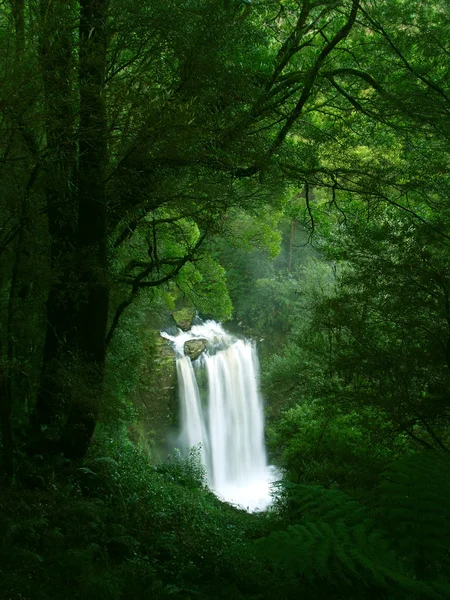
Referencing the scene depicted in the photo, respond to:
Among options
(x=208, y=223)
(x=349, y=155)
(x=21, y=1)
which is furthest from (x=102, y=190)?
(x=349, y=155)

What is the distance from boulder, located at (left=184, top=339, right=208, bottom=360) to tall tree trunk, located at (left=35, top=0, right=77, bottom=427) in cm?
1306

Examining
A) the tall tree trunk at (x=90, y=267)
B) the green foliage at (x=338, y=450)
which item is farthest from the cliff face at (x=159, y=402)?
the tall tree trunk at (x=90, y=267)

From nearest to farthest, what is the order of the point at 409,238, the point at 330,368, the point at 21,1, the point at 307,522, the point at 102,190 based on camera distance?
the point at 307,522 → the point at 21,1 → the point at 102,190 → the point at 409,238 → the point at 330,368

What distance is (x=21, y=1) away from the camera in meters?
3.65

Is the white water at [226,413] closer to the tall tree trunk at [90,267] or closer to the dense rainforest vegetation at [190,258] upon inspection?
the dense rainforest vegetation at [190,258]

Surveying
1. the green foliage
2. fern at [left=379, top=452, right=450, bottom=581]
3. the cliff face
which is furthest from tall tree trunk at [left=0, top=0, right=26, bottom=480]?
the cliff face

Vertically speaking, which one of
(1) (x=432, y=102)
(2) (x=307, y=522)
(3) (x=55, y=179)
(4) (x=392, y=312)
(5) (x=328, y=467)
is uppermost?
(1) (x=432, y=102)

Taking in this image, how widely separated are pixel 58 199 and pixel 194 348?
14170 millimetres

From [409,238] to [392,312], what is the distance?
2.67ft

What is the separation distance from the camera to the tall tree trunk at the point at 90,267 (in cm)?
399

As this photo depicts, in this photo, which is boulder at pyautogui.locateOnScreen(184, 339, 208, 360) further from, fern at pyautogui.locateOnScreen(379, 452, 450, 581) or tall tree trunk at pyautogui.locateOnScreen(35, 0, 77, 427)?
fern at pyautogui.locateOnScreen(379, 452, 450, 581)

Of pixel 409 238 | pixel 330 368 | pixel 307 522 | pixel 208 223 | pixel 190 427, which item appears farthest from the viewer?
pixel 190 427

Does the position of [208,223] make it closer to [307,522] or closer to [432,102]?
[432,102]

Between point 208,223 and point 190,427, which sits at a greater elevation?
point 190,427
